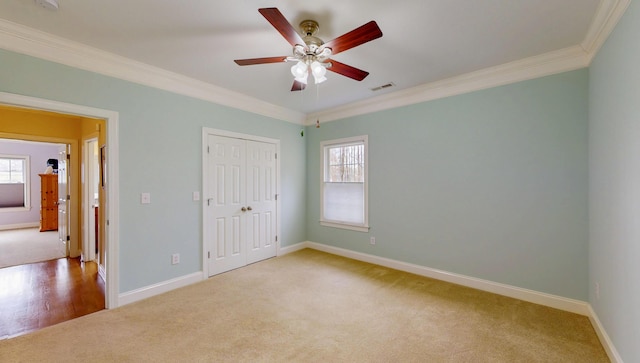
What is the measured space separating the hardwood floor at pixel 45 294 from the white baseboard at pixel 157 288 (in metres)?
0.26

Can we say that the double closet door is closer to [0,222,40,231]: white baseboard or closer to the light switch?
the light switch

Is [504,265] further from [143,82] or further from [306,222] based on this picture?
[143,82]

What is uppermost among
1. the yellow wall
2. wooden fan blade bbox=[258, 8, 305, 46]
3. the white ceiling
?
the white ceiling

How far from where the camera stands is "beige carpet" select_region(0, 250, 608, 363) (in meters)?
2.03

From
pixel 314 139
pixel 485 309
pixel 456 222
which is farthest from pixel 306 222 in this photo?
pixel 485 309

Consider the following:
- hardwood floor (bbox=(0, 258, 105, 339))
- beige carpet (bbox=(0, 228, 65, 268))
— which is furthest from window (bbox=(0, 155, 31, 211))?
hardwood floor (bbox=(0, 258, 105, 339))

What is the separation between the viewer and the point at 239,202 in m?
4.10

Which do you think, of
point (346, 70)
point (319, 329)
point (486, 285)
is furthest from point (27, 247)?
point (486, 285)

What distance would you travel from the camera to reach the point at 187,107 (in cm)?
344

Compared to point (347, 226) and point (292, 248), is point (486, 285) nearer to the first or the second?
point (347, 226)

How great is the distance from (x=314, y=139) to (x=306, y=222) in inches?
A: 65.4

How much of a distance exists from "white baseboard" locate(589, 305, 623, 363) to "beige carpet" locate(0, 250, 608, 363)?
0.05 m

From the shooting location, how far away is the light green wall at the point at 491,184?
267 cm

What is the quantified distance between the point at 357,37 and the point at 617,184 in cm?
218
